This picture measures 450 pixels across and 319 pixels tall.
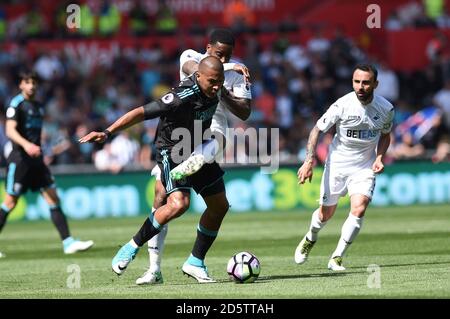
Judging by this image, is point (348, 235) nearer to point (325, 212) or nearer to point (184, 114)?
point (325, 212)

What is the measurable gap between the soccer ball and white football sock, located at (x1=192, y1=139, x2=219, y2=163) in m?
1.07

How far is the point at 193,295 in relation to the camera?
33.5 ft

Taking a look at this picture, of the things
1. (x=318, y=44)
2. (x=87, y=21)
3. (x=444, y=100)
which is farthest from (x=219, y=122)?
(x=87, y=21)

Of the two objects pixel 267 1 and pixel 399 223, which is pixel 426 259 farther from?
pixel 267 1

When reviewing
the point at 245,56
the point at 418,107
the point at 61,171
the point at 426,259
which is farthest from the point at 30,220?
the point at 426,259

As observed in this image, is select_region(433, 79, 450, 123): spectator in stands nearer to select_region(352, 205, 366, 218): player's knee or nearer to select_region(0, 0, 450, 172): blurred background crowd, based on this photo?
select_region(0, 0, 450, 172): blurred background crowd

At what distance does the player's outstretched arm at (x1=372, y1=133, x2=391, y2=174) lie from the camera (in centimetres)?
1240

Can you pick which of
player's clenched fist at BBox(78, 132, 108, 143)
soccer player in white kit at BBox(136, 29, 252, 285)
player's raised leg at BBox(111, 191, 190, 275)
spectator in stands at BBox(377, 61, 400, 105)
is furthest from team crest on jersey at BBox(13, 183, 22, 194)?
spectator in stands at BBox(377, 61, 400, 105)

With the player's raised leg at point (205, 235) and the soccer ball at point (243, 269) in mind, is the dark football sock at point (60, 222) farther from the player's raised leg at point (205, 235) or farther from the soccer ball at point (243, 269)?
the soccer ball at point (243, 269)

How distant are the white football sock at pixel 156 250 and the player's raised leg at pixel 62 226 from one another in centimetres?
454

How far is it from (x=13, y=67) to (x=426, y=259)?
54.7ft

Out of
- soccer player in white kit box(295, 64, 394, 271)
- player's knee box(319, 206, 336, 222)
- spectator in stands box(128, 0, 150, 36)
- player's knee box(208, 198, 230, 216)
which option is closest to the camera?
player's knee box(208, 198, 230, 216)

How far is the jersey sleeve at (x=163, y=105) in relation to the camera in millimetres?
10750

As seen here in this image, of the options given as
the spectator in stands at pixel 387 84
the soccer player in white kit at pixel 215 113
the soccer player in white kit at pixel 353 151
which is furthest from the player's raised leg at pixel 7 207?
the spectator in stands at pixel 387 84
